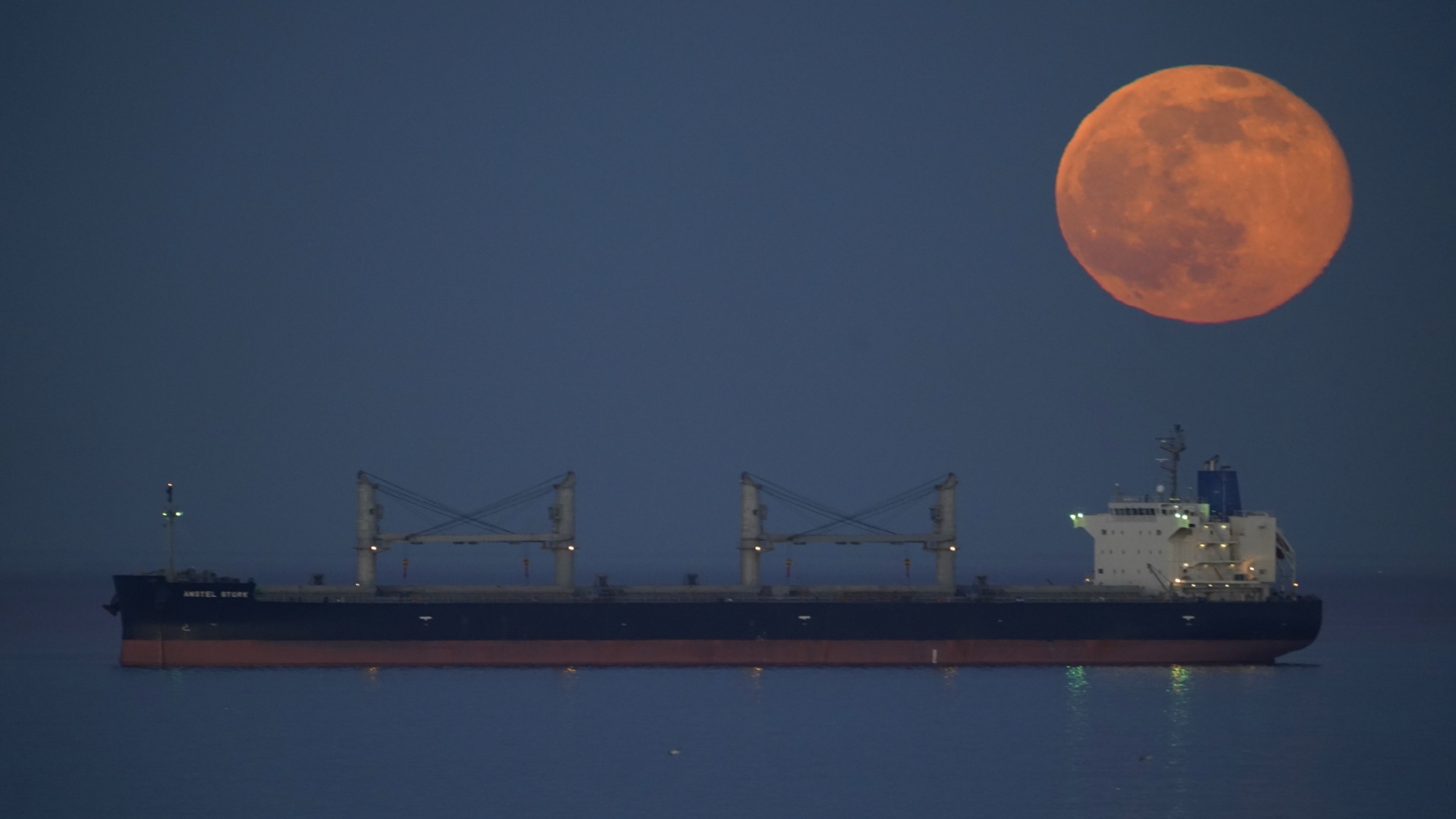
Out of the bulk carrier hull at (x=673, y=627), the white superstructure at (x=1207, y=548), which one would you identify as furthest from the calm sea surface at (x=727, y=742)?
the white superstructure at (x=1207, y=548)

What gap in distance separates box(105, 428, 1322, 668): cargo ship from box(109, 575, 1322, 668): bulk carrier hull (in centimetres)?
5

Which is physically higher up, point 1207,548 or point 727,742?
point 1207,548

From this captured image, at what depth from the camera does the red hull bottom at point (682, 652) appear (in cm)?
4741

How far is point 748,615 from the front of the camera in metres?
48.0

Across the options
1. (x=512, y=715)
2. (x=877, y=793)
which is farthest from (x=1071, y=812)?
(x=512, y=715)

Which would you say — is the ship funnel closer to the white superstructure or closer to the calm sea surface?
the white superstructure

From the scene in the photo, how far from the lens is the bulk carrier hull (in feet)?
155

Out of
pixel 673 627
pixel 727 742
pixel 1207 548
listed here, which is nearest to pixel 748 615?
pixel 673 627

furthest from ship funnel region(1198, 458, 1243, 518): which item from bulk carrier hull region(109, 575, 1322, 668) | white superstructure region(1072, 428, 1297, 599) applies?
bulk carrier hull region(109, 575, 1322, 668)

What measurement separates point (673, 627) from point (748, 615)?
229 centimetres

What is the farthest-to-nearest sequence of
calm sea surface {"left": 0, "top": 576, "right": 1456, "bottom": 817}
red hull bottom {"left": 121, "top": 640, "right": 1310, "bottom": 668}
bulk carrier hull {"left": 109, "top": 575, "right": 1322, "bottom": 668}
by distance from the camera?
red hull bottom {"left": 121, "top": 640, "right": 1310, "bottom": 668} < bulk carrier hull {"left": 109, "top": 575, "right": 1322, "bottom": 668} < calm sea surface {"left": 0, "top": 576, "right": 1456, "bottom": 817}

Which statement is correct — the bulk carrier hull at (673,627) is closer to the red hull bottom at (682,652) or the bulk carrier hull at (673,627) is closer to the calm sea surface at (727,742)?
the red hull bottom at (682,652)

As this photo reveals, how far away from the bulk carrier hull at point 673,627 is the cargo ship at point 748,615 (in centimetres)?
5

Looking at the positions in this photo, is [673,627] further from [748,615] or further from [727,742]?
[727,742]
